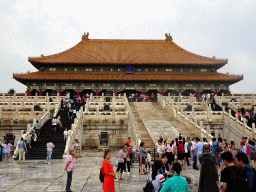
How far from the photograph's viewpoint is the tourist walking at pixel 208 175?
5535 mm

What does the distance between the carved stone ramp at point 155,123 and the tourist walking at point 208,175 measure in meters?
11.4

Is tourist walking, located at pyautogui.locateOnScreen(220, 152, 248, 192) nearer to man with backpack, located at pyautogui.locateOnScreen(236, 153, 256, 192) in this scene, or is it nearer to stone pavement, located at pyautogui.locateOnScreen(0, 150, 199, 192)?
man with backpack, located at pyautogui.locateOnScreen(236, 153, 256, 192)

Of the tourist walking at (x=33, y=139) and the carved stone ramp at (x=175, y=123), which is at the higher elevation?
the carved stone ramp at (x=175, y=123)

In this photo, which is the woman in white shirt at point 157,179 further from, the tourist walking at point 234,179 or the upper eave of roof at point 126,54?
the upper eave of roof at point 126,54

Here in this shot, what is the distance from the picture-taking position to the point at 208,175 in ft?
18.5

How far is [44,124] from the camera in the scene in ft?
70.2

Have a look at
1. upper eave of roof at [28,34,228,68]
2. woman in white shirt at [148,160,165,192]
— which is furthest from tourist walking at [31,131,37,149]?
upper eave of roof at [28,34,228,68]

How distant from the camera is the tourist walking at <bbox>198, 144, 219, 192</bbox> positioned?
5.54m

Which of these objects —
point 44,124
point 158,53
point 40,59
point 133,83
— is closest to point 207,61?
point 158,53

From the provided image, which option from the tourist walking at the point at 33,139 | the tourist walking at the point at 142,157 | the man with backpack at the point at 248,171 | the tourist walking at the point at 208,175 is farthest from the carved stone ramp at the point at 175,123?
the man with backpack at the point at 248,171

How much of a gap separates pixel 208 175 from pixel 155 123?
53.0 feet

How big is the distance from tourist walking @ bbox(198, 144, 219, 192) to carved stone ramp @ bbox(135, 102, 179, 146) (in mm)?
11384

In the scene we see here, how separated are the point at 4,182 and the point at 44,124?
40.6 ft

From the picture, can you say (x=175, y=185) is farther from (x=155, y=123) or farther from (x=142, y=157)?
(x=155, y=123)
